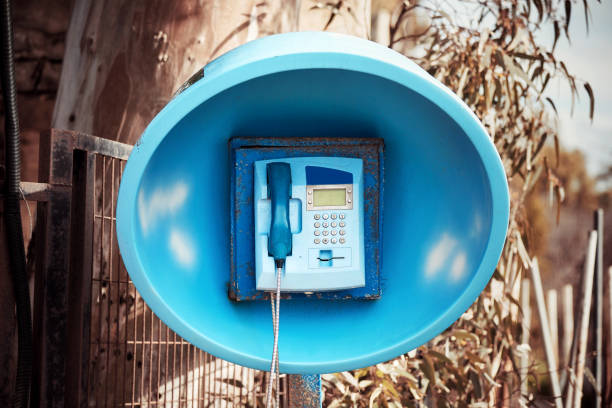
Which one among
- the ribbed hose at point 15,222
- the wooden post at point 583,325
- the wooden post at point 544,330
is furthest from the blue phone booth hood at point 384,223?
the wooden post at point 583,325

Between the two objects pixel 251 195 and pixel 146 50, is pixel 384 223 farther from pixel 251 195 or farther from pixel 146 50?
pixel 146 50

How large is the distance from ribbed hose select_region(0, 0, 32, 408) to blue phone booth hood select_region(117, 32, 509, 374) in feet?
0.84

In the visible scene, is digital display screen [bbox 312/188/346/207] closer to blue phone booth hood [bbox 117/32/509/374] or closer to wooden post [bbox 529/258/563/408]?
blue phone booth hood [bbox 117/32/509/374]

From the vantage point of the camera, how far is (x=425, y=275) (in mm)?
1093

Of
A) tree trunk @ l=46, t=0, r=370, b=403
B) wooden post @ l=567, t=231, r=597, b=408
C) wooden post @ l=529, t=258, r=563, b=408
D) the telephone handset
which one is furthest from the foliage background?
the telephone handset

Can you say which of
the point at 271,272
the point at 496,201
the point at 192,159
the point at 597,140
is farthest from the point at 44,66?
the point at 597,140

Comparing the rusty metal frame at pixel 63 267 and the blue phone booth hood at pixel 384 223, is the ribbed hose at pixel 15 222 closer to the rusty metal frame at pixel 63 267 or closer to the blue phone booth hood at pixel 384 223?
the rusty metal frame at pixel 63 267

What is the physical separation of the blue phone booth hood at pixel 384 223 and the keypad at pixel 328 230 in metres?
0.14

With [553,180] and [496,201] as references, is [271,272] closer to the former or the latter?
[496,201]

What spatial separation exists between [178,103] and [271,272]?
0.32m

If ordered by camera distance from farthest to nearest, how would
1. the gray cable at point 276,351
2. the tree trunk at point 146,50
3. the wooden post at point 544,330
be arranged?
the wooden post at point 544,330 → the tree trunk at point 146,50 → the gray cable at point 276,351

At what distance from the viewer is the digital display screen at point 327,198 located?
105cm

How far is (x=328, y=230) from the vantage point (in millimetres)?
1046

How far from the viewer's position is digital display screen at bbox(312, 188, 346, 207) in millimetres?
1055
